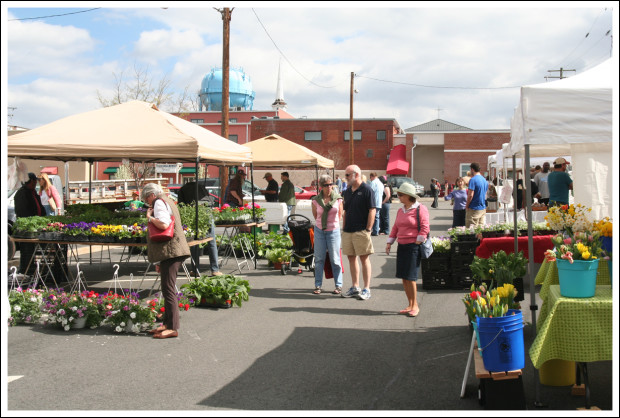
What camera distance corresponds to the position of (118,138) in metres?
9.46

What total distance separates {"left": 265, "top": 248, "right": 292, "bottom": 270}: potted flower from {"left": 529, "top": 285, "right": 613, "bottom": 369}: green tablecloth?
7.71 metres

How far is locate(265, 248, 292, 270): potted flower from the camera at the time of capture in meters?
11.9

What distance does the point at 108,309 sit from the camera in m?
7.59

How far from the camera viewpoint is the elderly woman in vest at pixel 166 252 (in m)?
7.03

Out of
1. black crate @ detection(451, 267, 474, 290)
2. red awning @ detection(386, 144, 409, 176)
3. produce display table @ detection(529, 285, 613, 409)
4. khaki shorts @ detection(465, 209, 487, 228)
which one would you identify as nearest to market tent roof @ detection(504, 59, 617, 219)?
produce display table @ detection(529, 285, 613, 409)

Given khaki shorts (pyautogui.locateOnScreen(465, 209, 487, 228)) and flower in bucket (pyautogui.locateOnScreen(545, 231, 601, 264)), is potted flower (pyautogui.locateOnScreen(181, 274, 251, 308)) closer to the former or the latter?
flower in bucket (pyautogui.locateOnScreen(545, 231, 601, 264))

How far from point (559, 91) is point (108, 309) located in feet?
18.7

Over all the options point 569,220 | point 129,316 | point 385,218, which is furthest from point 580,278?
point 385,218

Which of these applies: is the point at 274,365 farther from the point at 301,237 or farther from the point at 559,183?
the point at 559,183

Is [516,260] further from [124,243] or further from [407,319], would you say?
[124,243]

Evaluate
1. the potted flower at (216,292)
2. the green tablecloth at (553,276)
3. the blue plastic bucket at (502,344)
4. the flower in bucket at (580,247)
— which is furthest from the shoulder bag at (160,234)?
the flower in bucket at (580,247)

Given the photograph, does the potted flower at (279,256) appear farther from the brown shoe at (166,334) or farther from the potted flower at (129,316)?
the brown shoe at (166,334)

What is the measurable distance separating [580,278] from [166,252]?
14.6 ft

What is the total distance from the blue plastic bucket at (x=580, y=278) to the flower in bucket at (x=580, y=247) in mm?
58
